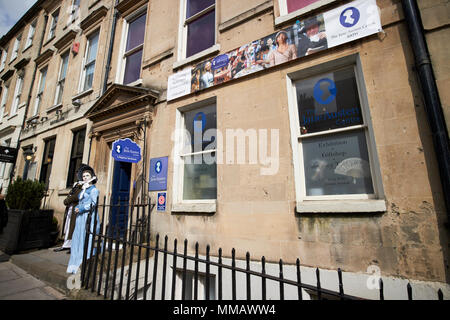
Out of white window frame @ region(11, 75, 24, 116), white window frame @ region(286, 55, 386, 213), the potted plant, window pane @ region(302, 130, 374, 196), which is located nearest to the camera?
white window frame @ region(286, 55, 386, 213)

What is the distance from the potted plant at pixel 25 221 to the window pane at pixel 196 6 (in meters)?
6.98

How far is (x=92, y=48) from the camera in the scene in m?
8.89

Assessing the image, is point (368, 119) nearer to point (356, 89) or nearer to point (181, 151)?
point (356, 89)

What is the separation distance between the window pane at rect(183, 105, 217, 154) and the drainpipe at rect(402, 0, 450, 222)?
355 centimetres

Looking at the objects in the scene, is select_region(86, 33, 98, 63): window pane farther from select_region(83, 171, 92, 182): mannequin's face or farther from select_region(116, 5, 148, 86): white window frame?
select_region(83, 171, 92, 182): mannequin's face

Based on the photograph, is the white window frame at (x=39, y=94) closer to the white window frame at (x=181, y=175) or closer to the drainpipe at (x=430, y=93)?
the white window frame at (x=181, y=175)

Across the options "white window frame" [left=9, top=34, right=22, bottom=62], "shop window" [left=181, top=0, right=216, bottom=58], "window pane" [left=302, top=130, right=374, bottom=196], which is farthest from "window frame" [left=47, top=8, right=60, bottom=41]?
"window pane" [left=302, top=130, right=374, bottom=196]

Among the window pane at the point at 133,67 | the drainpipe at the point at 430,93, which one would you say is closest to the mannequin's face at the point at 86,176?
the window pane at the point at 133,67

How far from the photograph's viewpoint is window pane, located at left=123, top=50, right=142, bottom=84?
7012mm

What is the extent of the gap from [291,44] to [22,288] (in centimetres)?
654

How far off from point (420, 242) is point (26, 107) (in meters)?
16.2

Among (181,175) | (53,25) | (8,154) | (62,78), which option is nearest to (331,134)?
(181,175)

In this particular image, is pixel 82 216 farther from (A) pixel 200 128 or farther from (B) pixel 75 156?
(B) pixel 75 156
